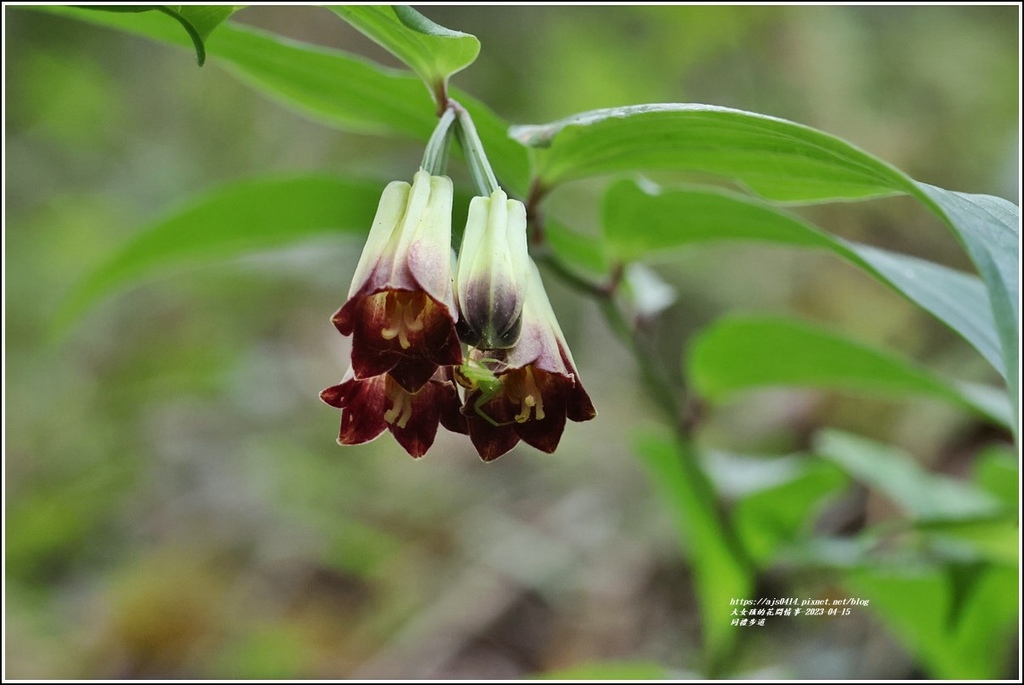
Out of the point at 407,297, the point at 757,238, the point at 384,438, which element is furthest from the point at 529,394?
the point at 384,438

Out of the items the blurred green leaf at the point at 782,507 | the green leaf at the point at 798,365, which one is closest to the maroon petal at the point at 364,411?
the green leaf at the point at 798,365

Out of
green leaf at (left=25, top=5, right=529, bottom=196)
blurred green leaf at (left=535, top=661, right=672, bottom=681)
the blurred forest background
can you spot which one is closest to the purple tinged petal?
green leaf at (left=25, top=5, right=529, bottom=196)

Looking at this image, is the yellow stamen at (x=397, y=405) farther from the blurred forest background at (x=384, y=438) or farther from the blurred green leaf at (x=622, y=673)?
the blurred forest background at (x=384, y=438)

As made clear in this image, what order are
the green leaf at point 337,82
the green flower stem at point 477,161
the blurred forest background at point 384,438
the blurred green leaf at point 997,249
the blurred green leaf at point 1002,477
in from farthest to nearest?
the blurred forest background at point 384,438 < the blurred green leaf at point 1002,477 < the green leaf at point 337,82 < the green flower stem at point 477,161 < the blurred green leaf at point 997,249

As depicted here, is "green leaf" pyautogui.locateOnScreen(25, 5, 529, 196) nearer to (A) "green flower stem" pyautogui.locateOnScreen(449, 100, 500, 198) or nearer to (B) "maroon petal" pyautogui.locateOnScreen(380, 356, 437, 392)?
(A) "green flower stem" pyautogui.locateOnScreen(449, 100, 500, 198)

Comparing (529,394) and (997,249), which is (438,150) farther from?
(997,249)
